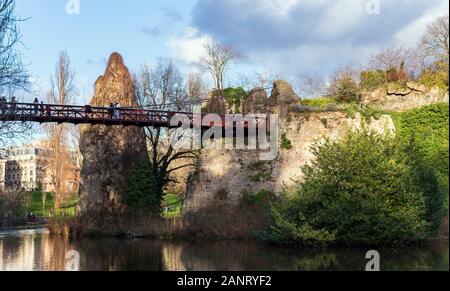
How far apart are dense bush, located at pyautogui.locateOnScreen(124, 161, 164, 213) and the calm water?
6353mm

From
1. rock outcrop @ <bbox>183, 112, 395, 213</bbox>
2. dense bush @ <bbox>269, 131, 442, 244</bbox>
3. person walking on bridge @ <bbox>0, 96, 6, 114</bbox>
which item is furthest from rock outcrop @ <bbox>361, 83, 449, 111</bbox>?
person walking on bridge @ <bbox>0, 96, 6, 114</bbox>

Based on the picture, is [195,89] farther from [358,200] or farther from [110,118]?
[358,200]

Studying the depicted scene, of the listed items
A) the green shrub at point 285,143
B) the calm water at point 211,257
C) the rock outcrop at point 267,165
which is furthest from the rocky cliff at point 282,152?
the calm water at point 211,257

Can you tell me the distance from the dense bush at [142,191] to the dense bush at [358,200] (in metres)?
10.8

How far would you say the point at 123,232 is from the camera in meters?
28.8

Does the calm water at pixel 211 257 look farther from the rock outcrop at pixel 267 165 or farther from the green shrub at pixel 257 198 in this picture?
the rock outcrop at pixel 267 165

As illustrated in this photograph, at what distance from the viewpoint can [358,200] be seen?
1956 centimetres

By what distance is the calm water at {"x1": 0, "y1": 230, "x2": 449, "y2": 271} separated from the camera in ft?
49.5

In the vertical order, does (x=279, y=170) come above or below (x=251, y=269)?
above

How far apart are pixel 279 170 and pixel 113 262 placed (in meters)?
11.5

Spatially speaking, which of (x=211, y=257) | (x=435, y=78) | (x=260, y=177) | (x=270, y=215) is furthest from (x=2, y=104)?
(x=435, y=78)
